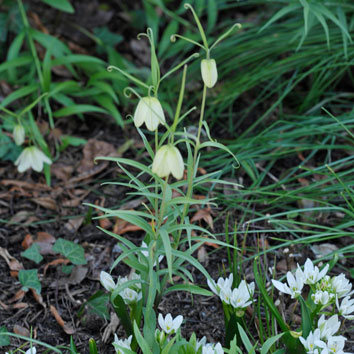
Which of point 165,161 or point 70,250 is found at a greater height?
point 165,161

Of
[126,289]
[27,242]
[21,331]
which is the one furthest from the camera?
[27,242]

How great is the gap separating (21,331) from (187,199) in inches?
30.5

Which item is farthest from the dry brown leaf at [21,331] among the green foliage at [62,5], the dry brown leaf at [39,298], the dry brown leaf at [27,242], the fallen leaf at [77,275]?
the green foliage at [62,5]

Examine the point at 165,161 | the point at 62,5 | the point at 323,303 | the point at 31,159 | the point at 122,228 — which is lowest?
the point at 122,228

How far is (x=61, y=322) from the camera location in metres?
1.81

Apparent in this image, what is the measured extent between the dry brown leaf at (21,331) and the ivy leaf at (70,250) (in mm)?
275

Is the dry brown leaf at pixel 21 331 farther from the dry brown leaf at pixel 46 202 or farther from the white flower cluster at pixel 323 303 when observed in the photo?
the white flower cluster at pixel 323 303

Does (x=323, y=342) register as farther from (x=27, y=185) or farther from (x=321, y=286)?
(x=27, y=185)

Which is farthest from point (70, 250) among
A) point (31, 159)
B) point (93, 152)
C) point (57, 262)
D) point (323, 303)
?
point (323, 303)

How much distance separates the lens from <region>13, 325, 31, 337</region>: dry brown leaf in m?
1.75

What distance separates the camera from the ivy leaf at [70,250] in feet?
6.42

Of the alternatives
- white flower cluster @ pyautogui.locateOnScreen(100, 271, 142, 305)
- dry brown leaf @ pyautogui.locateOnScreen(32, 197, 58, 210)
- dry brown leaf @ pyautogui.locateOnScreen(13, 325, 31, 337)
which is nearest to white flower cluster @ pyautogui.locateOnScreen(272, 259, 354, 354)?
white flower cluster @ pyautogui.locateOnScreen(100, 271, 142, 305)

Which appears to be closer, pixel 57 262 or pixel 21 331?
pixel 21 331

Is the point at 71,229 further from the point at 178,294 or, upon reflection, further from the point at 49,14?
the point at 49,14
